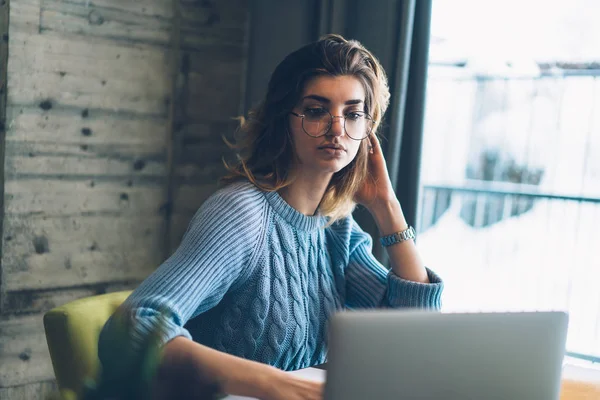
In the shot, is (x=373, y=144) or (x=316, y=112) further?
(x=373, y=144)

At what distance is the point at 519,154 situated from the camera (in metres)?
4.30

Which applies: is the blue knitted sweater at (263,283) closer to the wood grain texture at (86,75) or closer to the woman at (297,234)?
the woman at (297,234)

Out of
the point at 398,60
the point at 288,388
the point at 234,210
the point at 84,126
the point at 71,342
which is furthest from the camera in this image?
the point at 84,126

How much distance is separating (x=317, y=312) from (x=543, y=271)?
2.27m

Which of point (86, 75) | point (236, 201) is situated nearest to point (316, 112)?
point (236, 201)

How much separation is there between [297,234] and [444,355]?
0.80 meters

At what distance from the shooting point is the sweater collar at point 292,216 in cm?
154

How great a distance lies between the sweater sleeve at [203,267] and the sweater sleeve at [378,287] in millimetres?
344

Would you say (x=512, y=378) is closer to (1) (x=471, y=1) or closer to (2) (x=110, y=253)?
(2) (x=110, y=253)

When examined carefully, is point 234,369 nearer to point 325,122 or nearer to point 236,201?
point 236,201

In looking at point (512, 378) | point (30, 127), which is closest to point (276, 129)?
point (512, 378)

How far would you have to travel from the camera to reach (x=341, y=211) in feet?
5.50

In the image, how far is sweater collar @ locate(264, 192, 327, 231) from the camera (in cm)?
154

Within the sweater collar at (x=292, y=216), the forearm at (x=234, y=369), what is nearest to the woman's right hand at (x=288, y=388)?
the forearm at (x=234, y=369)
